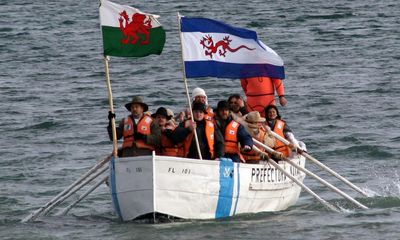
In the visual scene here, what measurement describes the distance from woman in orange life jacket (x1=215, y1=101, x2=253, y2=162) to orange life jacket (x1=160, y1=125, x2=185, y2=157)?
720 mm

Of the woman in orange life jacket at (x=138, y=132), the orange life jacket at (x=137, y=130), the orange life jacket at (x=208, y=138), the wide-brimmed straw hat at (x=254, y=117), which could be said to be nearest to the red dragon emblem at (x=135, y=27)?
the woman in orange life jacket at (x=138, y=132)

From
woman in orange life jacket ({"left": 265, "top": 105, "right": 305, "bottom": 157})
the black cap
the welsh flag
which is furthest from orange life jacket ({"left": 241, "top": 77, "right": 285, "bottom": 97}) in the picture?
→ the welsh flag

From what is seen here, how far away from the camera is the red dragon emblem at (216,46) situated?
19.1 meters

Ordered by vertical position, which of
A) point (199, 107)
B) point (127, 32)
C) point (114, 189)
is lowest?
point (114, 189)

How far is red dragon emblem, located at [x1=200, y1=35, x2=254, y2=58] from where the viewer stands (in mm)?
19125

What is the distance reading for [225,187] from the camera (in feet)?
61.2

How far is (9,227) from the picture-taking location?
1967cm

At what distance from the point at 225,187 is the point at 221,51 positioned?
7.00 feet

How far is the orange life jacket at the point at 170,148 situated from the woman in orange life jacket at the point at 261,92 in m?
3.97

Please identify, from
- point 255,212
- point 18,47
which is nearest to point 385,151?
point 255,212

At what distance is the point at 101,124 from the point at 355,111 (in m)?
6.36

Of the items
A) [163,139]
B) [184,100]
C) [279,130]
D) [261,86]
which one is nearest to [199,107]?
[163,139]

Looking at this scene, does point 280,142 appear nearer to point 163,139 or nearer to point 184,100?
point 163,139

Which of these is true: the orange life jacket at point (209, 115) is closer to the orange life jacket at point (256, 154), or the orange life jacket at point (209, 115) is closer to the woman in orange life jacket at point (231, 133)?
the woman in orange life jacket at point (231, 133)
